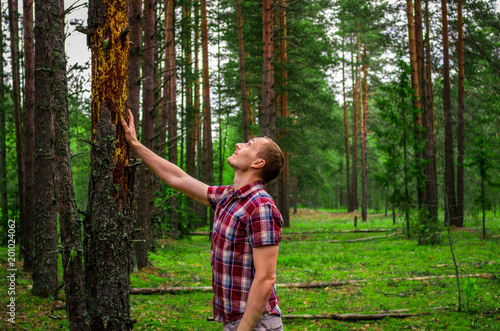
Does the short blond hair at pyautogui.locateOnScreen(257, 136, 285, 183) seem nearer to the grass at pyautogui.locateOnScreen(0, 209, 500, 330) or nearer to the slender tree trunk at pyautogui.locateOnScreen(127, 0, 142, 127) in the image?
the grass at pyautogui.locateOnScreen(0, 209, 500, 330)

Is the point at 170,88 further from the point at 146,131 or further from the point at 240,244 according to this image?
the point at 240,244

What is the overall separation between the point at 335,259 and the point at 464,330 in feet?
24.1

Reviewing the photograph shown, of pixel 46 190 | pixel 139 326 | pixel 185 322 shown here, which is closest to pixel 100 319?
pixel 139 326

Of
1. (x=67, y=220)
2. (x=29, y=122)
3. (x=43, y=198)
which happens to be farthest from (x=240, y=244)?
(x=29, y=122)

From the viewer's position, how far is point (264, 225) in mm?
2482

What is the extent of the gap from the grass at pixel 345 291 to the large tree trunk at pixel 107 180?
3.05 metres

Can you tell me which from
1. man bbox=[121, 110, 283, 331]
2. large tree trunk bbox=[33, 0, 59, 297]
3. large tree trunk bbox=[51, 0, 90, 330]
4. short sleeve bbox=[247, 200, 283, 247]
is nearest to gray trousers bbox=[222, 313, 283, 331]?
man bbox=[121, 110, 283, 331]

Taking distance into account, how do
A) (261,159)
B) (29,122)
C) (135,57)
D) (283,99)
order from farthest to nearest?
1. (283,99)
2. (135,57)
3. (29,122)
4. (261,159)

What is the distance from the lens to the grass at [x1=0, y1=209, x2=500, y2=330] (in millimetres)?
6574

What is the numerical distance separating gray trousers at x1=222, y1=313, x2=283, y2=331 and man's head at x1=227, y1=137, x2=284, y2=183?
2.92 ft

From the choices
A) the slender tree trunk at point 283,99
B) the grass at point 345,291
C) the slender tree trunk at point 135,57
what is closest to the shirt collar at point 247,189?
the grass at point 345,291

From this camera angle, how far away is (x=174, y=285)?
9.41 metres

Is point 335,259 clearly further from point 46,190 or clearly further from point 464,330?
point 46,190

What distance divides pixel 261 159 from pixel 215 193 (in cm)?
51
